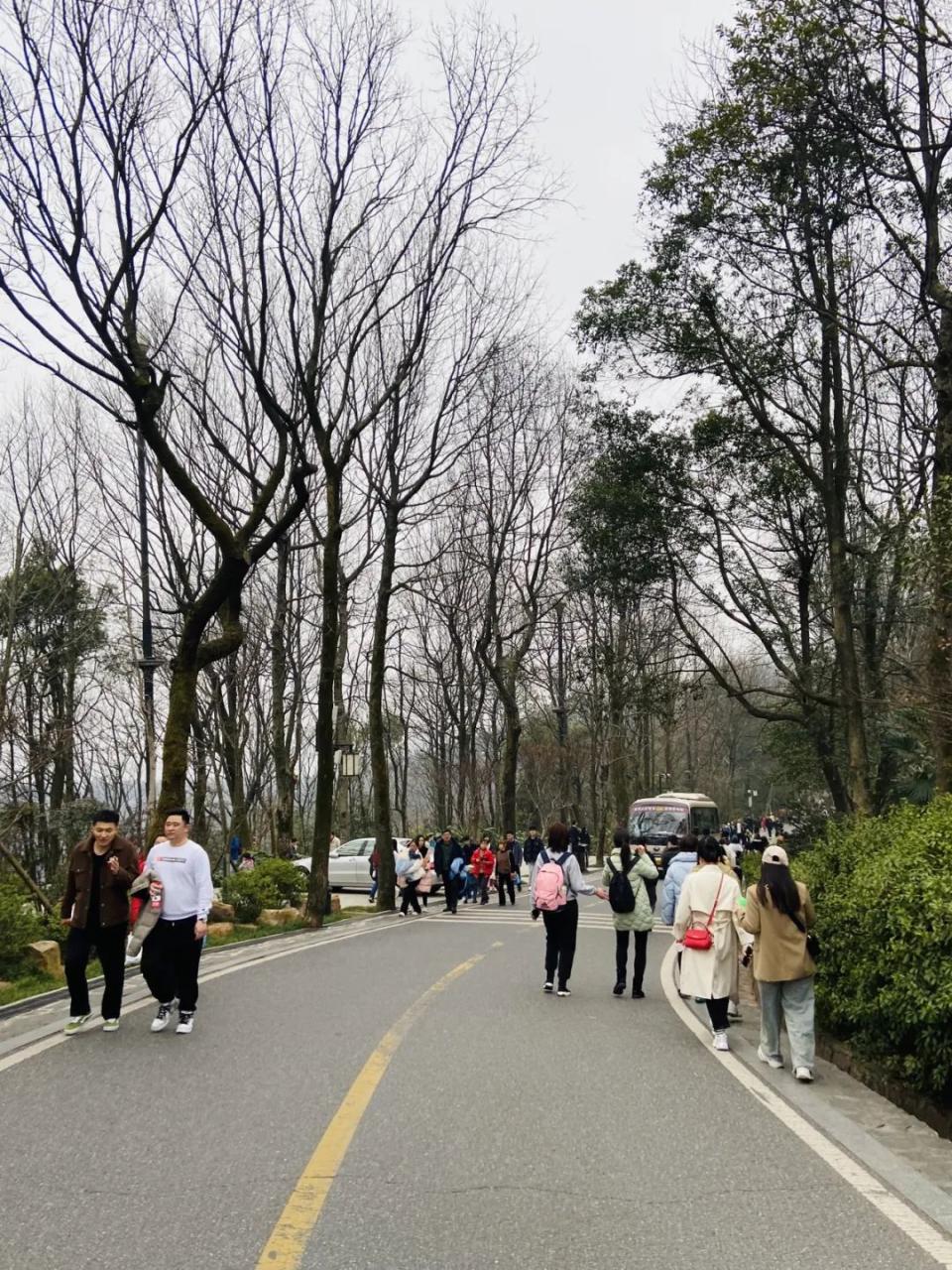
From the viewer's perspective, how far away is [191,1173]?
→ 15.7 feet

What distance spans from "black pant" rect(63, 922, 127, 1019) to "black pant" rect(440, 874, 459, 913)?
1411 centimetres

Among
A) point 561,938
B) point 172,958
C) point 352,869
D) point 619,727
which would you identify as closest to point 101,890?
point 172,958

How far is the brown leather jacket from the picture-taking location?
808 centimetres

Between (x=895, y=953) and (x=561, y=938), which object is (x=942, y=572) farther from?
(x=895, y=953)

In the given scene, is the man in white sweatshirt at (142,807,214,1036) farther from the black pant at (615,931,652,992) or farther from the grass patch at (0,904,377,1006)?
the black pant at (615,931,652,992)

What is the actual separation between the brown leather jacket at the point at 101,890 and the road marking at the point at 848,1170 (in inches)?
184

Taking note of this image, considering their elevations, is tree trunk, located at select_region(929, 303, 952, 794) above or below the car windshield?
above

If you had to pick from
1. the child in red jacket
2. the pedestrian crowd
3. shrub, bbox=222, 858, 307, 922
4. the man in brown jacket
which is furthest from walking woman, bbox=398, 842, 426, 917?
the man in brown jacket

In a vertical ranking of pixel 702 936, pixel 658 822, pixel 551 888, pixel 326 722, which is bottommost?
pixel 658 822

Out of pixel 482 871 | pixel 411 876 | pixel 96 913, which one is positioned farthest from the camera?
pixel 482 871

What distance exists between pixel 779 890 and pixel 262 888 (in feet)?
40.5

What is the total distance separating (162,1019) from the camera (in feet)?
27.0

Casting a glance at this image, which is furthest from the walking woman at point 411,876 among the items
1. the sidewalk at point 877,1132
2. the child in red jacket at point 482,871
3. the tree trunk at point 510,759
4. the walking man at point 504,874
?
the sidewalk at point 877,1132

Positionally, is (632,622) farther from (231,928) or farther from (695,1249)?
(695,1249)
